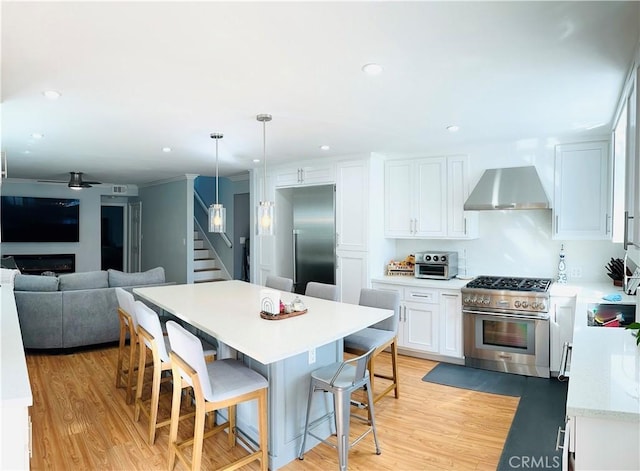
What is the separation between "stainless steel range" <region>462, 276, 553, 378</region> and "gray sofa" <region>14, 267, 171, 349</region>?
158 inches

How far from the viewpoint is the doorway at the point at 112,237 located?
9469mm

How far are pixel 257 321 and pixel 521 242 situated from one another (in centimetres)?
323

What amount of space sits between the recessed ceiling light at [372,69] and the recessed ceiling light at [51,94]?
202cm

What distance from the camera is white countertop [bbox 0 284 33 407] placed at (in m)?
1.28

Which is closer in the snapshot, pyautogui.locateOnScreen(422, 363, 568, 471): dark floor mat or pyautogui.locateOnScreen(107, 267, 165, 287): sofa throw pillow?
pyautogui.locateOnScreen(422, 363, 568, 471): dark floor mat

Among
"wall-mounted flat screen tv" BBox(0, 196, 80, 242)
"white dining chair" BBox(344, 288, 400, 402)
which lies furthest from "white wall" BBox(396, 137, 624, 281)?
"wall-mounted flat screen tv" BBox(0, 196, 80, 242)

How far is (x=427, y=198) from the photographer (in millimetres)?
4730

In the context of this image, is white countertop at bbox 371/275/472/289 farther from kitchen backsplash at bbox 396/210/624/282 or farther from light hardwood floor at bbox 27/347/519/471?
light hardwood floor at bbox 27/347/519/471

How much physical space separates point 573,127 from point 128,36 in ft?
11.7

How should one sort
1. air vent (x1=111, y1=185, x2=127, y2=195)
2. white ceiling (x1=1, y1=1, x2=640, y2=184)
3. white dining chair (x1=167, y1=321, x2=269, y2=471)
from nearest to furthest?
1. white ceiling (x1=1, y1=1, x2=640, y2=184)
2. white dining chair (x1=167, y1=321, x2=269, y2=471)
3. air vent (x1=111, y1=185, x2=127, y2=195)

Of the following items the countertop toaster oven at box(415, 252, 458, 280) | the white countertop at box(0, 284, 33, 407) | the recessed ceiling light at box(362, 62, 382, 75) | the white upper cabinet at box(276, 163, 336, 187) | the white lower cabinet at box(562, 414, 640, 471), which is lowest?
the white lower cabinet at box(562, 414, 640, 471)

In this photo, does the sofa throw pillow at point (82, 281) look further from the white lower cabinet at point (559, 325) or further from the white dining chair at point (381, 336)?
the white lower cabinet at point (559, 325)

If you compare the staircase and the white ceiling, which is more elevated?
the white ceiling

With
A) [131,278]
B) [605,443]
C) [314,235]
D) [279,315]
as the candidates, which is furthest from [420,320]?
[131,278]
